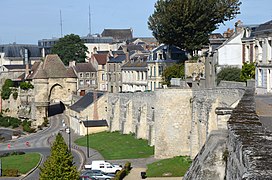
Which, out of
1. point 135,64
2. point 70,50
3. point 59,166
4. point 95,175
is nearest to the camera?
point 59,166

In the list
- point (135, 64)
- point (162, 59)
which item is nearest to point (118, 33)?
point (135, 64)

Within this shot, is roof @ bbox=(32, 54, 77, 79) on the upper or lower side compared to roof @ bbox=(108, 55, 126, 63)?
lower

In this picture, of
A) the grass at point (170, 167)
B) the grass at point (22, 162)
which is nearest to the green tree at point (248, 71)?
the grass at point (170, 167)

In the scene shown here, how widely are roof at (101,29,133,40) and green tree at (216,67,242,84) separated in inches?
4144

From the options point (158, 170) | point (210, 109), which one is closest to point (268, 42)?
point (210, 109)

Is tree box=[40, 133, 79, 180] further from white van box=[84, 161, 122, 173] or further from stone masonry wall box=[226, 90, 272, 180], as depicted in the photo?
stone masonry wall box=[226, 90, 272, 180]

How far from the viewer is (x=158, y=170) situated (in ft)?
109

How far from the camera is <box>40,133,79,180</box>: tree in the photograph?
2622cm

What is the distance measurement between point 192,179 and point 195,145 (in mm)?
26162

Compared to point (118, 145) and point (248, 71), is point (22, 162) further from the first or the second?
point (248, 71)

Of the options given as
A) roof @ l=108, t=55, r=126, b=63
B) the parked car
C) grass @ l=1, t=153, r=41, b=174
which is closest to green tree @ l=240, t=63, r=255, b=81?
the parked car

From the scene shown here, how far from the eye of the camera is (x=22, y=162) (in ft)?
140

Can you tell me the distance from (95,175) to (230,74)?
512 inches

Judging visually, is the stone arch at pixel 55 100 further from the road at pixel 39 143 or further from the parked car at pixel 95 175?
the parked car at pixel 95 175
